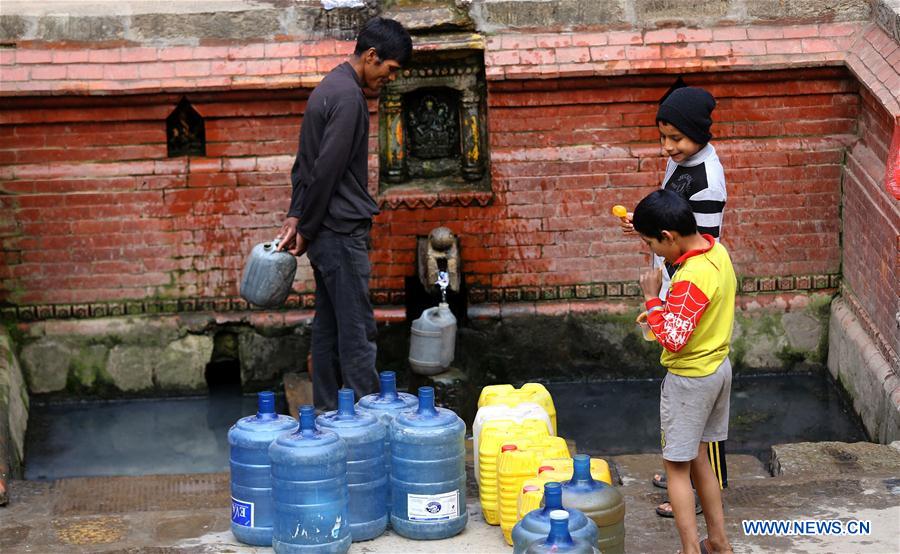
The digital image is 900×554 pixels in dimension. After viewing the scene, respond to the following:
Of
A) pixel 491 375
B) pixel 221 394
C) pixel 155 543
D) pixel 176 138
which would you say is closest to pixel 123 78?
pixel 176 138

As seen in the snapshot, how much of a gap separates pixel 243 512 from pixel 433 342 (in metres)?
2.76

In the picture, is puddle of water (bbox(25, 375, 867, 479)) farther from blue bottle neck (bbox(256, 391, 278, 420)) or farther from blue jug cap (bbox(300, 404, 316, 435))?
blue jug cap (bbox(300, 404, 316, 435))

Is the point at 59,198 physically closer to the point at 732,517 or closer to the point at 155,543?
the point at 155,543

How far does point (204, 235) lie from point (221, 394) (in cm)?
108

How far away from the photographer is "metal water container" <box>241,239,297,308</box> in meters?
8.34

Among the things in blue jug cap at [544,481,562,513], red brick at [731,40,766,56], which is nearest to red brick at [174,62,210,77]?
red brick at [731,40,766,56]

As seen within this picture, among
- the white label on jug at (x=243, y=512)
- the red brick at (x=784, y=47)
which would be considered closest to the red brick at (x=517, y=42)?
the red brick at (x=784, y=47)

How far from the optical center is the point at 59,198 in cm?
960

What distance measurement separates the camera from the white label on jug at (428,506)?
6.56 metres

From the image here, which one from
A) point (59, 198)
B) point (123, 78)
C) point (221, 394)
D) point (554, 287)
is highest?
point (123, 78)

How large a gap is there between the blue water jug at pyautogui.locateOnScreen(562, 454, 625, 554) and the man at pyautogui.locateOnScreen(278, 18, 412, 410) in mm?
2278

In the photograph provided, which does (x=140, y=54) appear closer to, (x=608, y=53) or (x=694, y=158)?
(x=608, y=53)

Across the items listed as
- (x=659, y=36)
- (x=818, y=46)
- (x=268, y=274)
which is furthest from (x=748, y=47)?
(x=268, y=274)

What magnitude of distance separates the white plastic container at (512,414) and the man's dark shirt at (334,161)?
4.58ft
